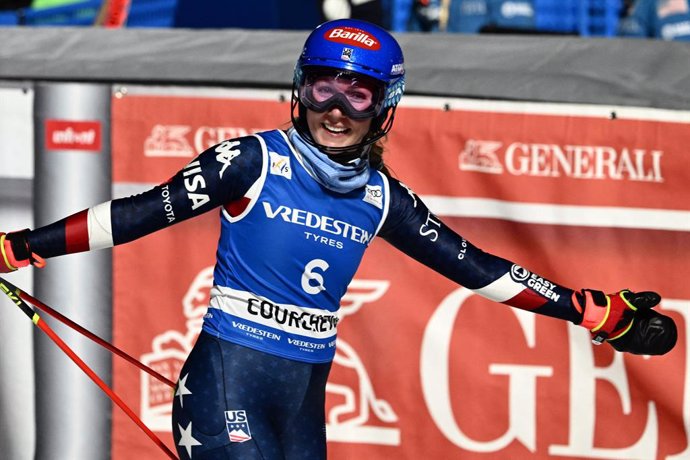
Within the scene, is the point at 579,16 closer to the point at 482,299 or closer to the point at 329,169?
the point at 482,299

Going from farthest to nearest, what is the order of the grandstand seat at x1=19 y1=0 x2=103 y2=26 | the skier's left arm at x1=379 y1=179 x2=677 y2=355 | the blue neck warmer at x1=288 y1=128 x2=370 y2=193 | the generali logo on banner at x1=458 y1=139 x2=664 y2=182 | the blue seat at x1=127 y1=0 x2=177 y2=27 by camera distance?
1. the grandstand seat at x1=19 y1=0 x2=103 y2=26
2. the blue seat at x1=127 y1=0 x2=177 y2=27
3. the generali logo on banner at x1=458 y1=139 x2=664 y2=182
4. the skier's left arm at x1=379 y1=179 x2=677 y2=355
5. the blue neck warmer at x1=288 y1=128 x2=370 y2=193

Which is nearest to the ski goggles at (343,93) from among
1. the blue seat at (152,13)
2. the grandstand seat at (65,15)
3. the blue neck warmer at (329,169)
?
the blue neck warmer at (329,169)

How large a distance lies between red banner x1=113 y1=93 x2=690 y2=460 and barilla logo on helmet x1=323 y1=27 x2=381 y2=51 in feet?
5.69

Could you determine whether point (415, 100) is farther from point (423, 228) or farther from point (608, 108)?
point (423, 228)

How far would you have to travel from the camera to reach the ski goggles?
3783 millimetres

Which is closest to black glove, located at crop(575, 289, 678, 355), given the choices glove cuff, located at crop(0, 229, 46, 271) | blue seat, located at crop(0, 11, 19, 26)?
glove cuff, located at crop(0, 229, 46, 271)

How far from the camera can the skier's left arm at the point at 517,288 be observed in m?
4.05

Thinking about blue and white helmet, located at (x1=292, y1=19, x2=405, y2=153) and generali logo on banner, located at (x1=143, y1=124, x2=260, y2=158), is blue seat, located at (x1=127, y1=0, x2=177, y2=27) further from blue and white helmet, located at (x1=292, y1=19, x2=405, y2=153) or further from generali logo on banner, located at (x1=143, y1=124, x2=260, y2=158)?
blue and white helmet, located at (x1=292, y1=19, x2=405, y2=153)

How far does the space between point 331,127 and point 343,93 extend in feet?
0.38

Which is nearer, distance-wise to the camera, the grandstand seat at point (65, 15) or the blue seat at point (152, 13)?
the blue seat at point (152, 13)

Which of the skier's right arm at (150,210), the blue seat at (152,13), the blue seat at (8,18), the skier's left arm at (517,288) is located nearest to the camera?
the skier's right arm at (150,210)

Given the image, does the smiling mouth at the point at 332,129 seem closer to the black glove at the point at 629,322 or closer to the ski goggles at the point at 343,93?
the ski goggles at the point at 343,93

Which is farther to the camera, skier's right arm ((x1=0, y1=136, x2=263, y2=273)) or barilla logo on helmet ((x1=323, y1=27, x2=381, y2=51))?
barilla logo on helmet ((x1=323, y1=27, x2=381, y2=51))

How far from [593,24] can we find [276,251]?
5.47m
